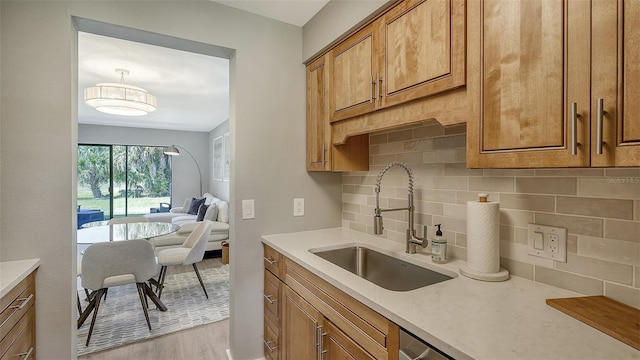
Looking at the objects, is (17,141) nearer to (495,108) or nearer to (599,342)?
(495,108)

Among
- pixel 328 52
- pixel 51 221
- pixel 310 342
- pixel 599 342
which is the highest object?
pixel 328 52

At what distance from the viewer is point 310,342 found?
55.5 inches

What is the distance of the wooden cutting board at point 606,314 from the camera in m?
0.75

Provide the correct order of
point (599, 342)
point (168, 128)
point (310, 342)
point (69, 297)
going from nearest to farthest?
point (599, 342), point (310, 342), point (69, 297), point (168, 128)

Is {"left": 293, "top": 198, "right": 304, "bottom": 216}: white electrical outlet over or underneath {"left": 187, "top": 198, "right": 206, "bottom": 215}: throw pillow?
over

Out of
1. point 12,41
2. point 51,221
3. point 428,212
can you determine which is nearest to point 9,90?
point 12,41

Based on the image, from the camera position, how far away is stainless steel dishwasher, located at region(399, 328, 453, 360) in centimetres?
79

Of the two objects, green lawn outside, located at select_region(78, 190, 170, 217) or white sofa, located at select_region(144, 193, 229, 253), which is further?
green lawn outside, located at select_region(78, 190, 170, 217)

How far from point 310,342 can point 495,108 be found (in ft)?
4.18

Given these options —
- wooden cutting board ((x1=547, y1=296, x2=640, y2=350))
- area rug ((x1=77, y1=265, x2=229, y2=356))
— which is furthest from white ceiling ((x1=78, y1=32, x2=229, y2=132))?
wooden cutting board ((x1=547, y1=296, x2=640, y2=350))

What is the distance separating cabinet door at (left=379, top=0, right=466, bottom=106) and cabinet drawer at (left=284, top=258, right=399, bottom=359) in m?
0.89

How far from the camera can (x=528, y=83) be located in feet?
2.88

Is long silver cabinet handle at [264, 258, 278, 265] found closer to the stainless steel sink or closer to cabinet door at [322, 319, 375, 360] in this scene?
the stainless steel sink

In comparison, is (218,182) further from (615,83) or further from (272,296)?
(615,83)
